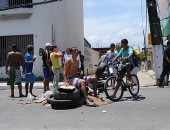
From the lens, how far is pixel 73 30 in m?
28.5

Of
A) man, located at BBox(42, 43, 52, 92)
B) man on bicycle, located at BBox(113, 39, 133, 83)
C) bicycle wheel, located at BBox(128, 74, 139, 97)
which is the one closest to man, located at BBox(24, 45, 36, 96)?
man, located at BBox(42, 43, 52, 92)

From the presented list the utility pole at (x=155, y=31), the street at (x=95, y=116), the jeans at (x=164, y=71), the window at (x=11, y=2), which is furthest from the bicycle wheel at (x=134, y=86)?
the window at (x=11, y=2)

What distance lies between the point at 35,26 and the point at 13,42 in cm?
200

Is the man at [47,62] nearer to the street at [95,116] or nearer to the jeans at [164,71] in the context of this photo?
the street at [95,116]

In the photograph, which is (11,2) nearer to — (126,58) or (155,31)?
(155,31)

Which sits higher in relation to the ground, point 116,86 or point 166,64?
point 166,64

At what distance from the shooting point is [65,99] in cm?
1030

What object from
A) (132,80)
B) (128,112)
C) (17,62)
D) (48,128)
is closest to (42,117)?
(48,128)

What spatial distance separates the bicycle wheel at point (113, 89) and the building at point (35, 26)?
46.1 ft

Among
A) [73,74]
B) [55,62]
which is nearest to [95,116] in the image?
[73,74]

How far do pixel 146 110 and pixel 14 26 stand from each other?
679 inches

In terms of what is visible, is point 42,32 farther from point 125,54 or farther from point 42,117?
point 42,117

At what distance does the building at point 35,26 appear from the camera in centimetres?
2495

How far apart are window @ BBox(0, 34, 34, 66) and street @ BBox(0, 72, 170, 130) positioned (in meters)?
14.2
